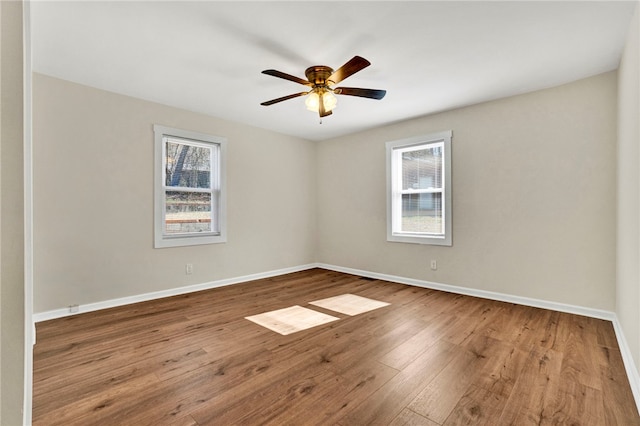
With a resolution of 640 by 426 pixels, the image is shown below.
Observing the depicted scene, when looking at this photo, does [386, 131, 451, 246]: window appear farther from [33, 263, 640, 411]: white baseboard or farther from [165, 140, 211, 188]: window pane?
[165, 140, 211, 188]: window pane

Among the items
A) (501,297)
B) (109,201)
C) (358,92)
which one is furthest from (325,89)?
(501,297)

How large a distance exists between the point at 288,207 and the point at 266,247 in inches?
33.8

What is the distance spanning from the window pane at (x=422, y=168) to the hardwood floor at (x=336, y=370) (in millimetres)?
1929

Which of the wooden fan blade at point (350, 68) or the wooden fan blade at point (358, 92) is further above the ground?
the wooden fan blade at point (350, 68)

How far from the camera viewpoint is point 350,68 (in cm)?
232

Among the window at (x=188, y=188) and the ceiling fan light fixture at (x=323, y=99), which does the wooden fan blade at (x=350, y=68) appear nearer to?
the ceiling fan light fixture at (x=323, y=99)

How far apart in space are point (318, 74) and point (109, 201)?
111 inches

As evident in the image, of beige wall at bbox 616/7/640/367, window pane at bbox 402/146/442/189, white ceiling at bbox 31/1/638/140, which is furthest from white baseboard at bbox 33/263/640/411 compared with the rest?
white ceiling at bbox 31/1/638/140

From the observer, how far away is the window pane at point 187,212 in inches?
154

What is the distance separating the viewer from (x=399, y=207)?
183 inches

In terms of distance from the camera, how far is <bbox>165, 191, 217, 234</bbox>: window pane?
3920 millimetres

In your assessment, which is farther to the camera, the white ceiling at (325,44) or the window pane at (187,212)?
the window pane at (187,212)

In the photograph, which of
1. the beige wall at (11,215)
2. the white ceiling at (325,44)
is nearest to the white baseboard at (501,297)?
the white ceiling at (325,44)

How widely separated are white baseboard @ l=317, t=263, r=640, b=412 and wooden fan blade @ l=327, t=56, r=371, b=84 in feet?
8.87
